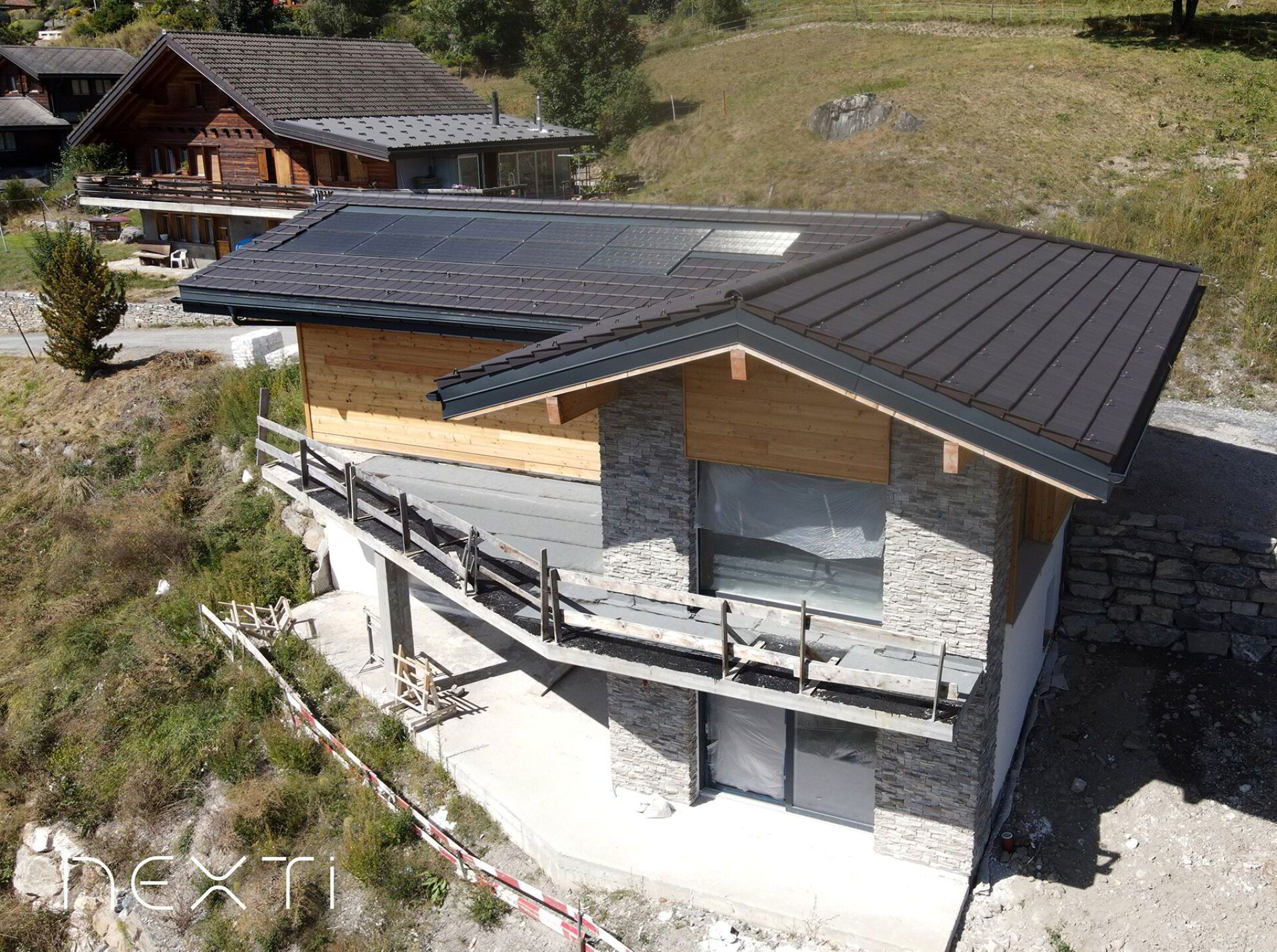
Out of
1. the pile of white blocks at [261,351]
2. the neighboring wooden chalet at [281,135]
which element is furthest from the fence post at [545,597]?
the neighboring wooden chalet at [281,135]

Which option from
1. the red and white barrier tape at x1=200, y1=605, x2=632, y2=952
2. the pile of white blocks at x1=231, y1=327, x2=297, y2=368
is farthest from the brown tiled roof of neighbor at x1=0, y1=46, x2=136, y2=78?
the red and white barrier tape at x1=200, y1=605, x2=632, y2=952

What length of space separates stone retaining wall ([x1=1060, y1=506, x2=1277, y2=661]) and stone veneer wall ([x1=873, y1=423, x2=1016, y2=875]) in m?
5.07

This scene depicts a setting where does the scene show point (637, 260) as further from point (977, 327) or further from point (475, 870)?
point (475, 870)

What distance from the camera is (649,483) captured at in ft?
37.8

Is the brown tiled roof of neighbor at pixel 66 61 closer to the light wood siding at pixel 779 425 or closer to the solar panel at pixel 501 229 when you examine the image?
the solar panel at pixel 501 229

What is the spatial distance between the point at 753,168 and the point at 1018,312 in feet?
116

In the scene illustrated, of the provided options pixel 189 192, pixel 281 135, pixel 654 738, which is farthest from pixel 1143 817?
pixel 189 192

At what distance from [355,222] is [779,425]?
10.2 meters

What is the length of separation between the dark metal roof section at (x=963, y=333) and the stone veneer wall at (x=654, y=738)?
12.6 ft

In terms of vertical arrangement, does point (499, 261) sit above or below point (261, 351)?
above

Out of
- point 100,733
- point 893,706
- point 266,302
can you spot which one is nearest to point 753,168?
point 266,302

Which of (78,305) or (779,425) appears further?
(78,305)

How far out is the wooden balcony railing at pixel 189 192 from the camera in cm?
3588

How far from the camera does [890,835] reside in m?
11.6
